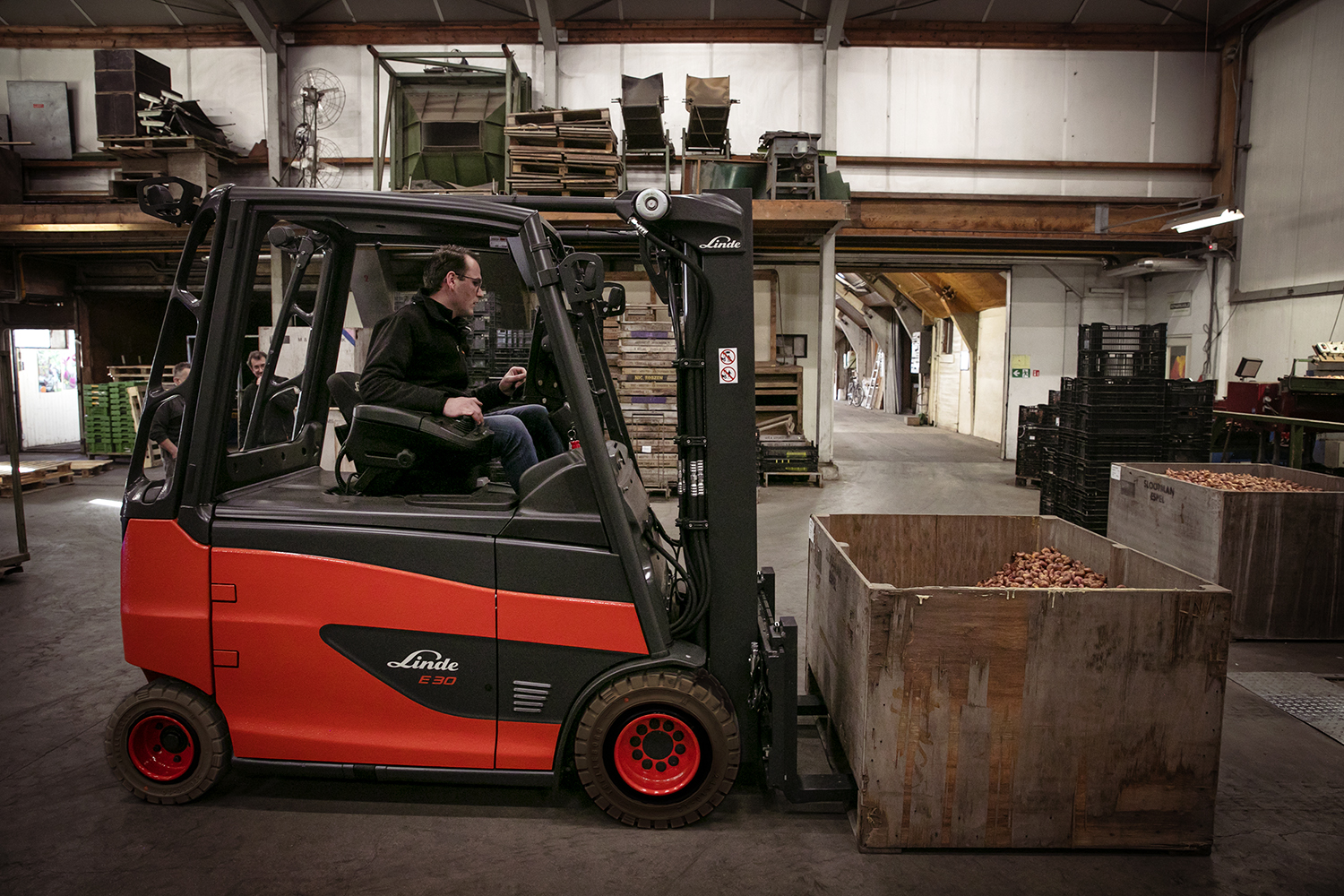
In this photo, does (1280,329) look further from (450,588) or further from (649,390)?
(450,588)

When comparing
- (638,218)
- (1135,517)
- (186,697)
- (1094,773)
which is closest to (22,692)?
(186,697)

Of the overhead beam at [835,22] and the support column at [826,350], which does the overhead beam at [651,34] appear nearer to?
→ the overhead beam at [835,22]

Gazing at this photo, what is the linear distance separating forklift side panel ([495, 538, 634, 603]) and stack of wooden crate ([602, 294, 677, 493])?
8.16 m

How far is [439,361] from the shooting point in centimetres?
334

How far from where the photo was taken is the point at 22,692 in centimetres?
451

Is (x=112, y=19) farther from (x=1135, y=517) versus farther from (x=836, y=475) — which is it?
(x=1135, y=517)

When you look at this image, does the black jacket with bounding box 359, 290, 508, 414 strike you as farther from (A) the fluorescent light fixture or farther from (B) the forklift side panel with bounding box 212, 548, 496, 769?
(A) the fluorescent light fixture

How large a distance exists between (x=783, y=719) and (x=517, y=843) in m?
1.18

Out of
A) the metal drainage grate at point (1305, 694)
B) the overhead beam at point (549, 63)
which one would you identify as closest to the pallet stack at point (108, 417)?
the overhead beam at point (549, 63)

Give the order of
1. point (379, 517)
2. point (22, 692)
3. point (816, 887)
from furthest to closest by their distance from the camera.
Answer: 1. point (22, 692)
2. point (379, 517)
3. point (816, 887)

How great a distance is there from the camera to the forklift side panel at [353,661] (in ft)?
9.73

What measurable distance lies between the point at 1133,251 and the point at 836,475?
7650 millimetres

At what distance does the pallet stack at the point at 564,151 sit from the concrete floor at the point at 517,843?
29.0ft

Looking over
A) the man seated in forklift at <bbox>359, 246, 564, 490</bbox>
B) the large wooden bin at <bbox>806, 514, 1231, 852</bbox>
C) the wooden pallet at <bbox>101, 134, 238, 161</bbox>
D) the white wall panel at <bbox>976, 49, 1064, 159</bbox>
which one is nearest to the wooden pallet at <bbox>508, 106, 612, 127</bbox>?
the wooden pallet at <bbox>101, 134, 238, 161</bbox>
